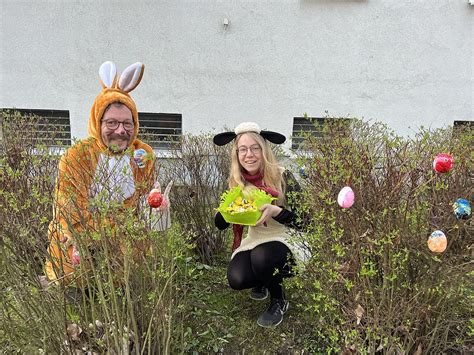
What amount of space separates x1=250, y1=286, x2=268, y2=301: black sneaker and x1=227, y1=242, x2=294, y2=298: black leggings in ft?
0.79

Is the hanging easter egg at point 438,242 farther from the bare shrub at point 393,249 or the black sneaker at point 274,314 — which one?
the black sneaker at point 274,314

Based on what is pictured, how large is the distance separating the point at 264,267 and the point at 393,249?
34.2 inches

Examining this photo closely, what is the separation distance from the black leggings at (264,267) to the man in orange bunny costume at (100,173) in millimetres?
832

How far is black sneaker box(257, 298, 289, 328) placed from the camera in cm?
230

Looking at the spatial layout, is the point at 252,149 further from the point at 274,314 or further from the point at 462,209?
the point at 462,209

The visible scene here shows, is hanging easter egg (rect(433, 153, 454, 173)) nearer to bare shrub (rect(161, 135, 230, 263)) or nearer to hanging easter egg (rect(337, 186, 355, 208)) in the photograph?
hanging easter egg (rect(337, 186, 355, 208))

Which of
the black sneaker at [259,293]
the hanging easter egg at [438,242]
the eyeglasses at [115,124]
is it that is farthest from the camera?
the black sneaker at [259,293]

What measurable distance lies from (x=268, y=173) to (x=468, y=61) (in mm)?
4654

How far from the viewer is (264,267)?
2.23 m

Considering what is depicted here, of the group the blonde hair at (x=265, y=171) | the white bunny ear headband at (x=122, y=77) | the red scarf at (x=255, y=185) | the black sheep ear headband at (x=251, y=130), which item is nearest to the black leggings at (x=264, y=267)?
the red scarf at (x=255, y=185)

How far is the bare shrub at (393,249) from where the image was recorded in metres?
1.57

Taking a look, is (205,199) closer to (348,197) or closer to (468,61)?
(348,197)

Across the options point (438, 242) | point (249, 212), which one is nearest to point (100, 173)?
point (249, 212)

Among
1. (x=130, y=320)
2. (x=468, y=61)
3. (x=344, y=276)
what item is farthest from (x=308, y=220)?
(x=468, y=61)
